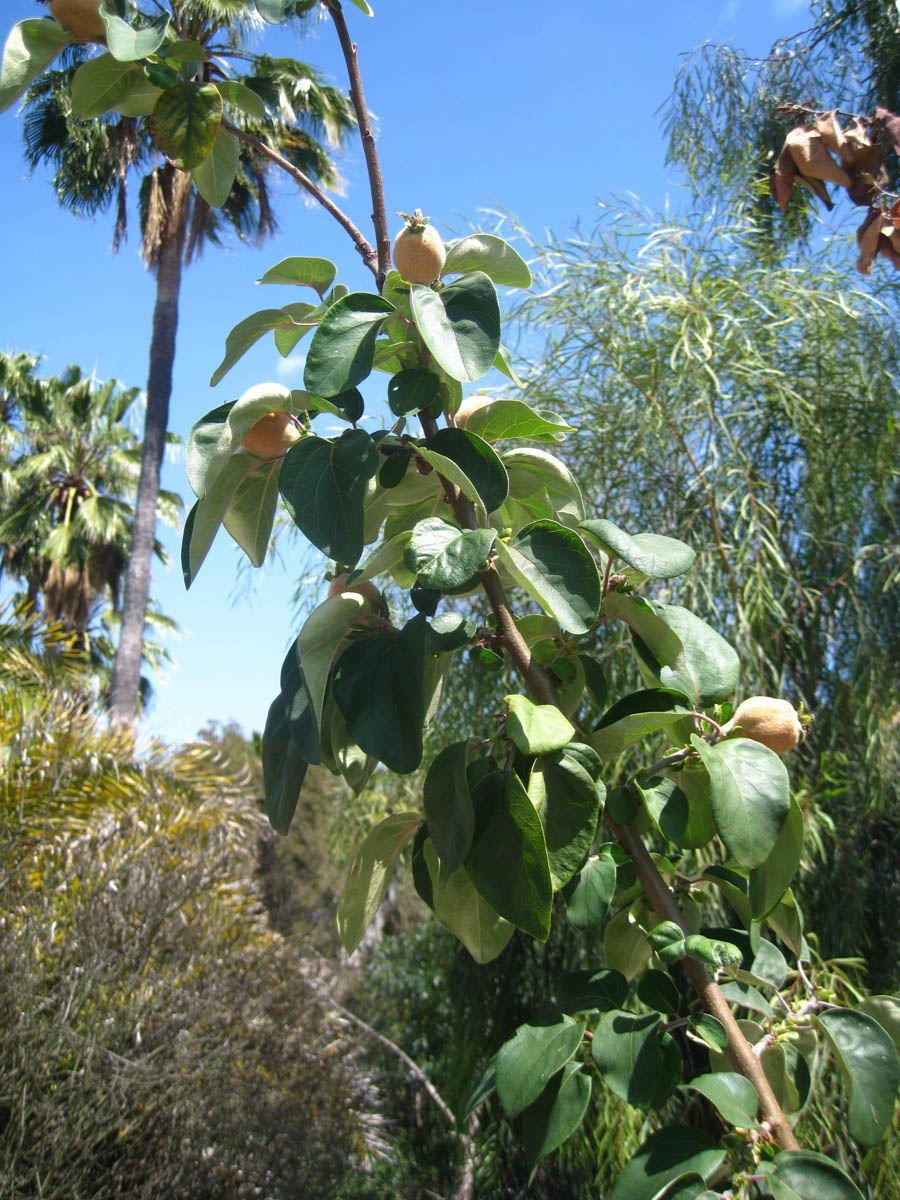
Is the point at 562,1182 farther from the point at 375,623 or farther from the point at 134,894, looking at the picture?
A: the point at 375,623

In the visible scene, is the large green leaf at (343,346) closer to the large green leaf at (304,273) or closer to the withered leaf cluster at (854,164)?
the large green leaf at (304,273)

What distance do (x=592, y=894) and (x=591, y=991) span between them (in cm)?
5

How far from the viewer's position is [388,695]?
42 cm

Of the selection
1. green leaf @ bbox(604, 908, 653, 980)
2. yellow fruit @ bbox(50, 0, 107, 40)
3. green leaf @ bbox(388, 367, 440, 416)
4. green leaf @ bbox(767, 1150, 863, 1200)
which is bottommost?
green leaf @ bbox(767, 1150, 863, 1200)

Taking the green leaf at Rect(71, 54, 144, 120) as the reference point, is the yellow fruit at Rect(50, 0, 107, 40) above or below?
above

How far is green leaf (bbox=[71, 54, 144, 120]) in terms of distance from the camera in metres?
0.45

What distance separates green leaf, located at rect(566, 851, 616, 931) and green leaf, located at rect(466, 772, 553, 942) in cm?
8

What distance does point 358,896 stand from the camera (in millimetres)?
500

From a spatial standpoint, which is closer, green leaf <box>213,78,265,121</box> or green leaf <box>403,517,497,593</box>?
green leaf <box>403,517,497,593</box>

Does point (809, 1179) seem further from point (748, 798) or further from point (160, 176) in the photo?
point (160, 176)

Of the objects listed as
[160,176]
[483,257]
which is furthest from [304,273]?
[160,176]

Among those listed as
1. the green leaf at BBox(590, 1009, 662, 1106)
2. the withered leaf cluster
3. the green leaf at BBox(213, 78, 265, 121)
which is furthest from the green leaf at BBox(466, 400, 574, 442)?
the withered leaf cluster

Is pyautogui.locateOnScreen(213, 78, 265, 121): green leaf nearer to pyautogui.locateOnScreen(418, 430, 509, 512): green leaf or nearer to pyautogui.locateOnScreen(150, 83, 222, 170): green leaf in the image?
pyautogui.locateOnScreen(150, 83, 222, 170): green leaf

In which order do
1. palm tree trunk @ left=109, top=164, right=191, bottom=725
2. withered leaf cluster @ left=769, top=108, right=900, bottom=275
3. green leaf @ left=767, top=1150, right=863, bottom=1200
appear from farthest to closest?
palm tree trunk @ left=109, top=164, right=191, bottom=725
withered leaf cluster @ left=769, top=108, right=900, bottom=275
green leaf @ left=767, top=1150, right=863, bottom=1200
